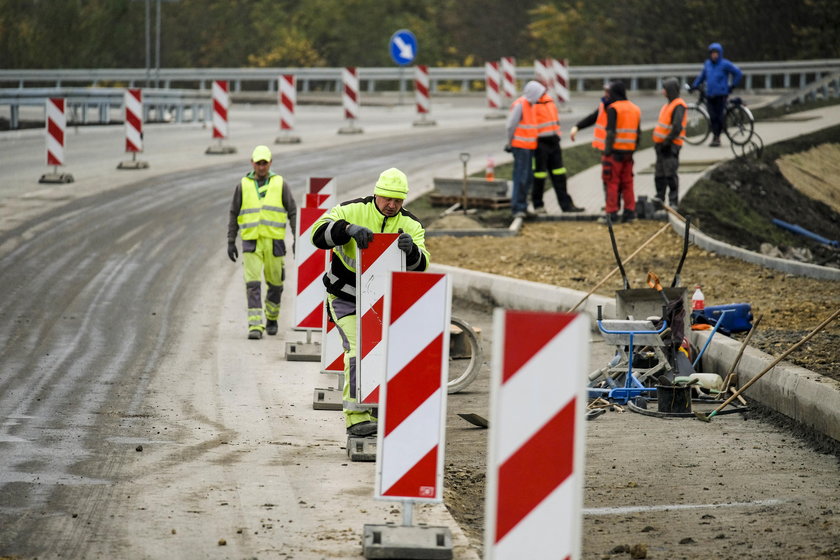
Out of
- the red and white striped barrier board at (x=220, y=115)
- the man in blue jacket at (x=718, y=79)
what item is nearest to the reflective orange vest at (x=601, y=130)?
the man in blue jacket at (x=718, y=79)

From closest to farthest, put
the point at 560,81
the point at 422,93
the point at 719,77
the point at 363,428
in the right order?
the point at 363,428 → the point at 719,77 → the point at 422,93 → the point at 560,81

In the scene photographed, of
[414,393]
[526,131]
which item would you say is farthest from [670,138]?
[414,393]

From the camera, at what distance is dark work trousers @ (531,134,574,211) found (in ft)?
66.7

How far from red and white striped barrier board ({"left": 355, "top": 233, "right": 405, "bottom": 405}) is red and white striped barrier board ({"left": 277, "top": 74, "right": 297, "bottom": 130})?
2210 centimetres

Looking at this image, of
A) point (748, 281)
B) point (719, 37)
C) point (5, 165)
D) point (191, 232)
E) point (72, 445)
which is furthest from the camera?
point (719, 37)

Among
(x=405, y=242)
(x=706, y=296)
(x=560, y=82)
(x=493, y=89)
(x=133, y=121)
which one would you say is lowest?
(x=706, y=296)

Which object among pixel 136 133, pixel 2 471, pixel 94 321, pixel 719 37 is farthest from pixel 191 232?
pixel 719 37

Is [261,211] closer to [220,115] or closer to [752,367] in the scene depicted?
[752,367]

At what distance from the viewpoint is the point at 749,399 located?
10.6m

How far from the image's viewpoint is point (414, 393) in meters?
6.79

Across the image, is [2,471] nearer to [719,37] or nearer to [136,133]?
[136,133]

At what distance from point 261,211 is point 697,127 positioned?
56.9 feet

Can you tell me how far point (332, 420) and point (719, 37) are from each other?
145 ft

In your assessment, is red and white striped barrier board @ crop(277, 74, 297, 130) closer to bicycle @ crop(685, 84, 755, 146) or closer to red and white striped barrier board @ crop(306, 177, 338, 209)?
bicycle @ crop(685, 84, 755, 146)
